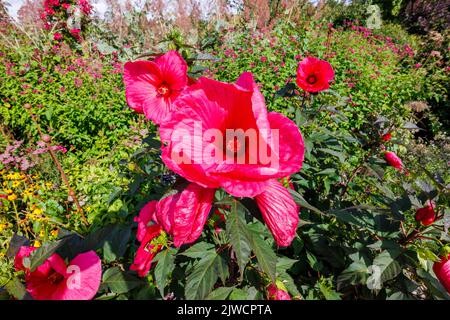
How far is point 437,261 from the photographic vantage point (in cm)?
79

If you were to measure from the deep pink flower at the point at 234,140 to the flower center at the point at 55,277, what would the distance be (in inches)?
15.9

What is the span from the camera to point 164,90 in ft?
2.23

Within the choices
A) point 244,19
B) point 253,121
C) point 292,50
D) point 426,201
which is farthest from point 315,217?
point 244,19

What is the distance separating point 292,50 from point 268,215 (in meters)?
4.26

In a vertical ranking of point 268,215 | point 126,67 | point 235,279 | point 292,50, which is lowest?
point 235,279

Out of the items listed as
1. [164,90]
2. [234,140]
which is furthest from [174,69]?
[234,140]

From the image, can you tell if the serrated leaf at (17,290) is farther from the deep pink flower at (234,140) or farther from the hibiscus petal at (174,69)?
the hibiscus petal at (174,69)

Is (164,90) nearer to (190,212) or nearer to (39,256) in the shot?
(190,212)

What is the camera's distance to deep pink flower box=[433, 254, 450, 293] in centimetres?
76

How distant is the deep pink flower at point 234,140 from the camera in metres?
0.44

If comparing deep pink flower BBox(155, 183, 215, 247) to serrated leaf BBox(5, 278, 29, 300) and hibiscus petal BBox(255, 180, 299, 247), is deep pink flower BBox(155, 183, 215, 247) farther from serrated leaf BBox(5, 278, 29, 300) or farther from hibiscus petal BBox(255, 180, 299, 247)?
serrated leaf BBox(5, 278, 29, 300)

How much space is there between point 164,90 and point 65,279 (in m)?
0.50

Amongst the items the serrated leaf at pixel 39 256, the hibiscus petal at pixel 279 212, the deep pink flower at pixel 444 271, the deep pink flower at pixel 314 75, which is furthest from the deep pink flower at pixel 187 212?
the deep pink flower at pixel 314 75

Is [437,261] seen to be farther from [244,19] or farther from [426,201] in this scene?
[244,19]
